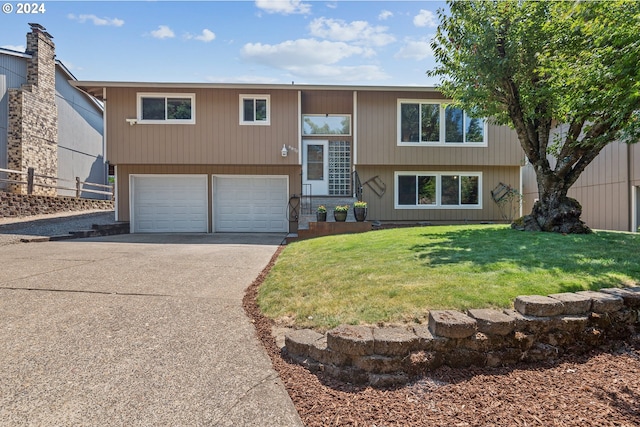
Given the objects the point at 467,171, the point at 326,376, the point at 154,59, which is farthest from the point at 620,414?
the point at 154,59

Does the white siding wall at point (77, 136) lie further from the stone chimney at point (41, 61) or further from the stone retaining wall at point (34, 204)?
the stone retaining wall at point (34, 204)

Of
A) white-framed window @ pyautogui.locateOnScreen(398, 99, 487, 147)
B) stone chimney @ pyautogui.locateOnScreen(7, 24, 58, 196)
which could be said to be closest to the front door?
white-framed window @ pyautogui.locateOnScreen(398, 99, 487, 147)

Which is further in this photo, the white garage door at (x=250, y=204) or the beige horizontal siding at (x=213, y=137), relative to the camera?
the white garage door at (x=250, y=204)

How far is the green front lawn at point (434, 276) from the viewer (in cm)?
317

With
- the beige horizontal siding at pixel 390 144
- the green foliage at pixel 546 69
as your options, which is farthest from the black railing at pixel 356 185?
the green foliage at pixel 546 69

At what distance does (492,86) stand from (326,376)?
6.70 m

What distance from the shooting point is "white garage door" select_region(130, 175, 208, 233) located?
12594 millimetres

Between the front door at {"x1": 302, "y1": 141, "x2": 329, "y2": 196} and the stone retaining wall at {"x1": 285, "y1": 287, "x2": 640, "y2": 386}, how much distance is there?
34.7ft

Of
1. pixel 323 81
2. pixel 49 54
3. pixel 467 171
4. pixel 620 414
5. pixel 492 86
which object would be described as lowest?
pixel 620 414

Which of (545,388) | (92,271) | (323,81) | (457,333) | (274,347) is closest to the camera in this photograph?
(545,388)

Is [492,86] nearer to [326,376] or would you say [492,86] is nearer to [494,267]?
[494,267]

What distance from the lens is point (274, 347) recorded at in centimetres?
294

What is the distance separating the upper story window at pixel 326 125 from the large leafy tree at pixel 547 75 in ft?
18.4

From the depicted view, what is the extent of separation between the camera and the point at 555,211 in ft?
23.1
